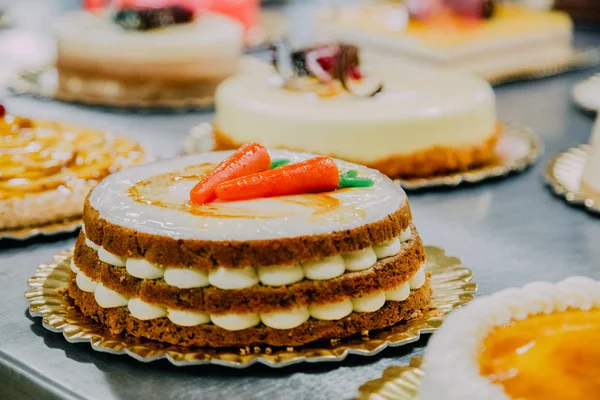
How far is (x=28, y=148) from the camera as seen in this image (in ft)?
10.2

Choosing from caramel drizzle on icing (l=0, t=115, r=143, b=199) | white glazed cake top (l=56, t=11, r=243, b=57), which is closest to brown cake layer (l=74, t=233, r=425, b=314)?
caramel drizzle on icing (l=0, t=115, r=143, b=199)

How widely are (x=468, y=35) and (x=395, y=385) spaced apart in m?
3.56

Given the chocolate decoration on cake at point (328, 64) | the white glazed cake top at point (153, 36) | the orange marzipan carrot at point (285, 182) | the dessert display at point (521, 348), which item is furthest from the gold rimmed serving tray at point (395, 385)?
the white glazed cake top at point (153, 36)

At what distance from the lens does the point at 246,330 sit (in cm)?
197

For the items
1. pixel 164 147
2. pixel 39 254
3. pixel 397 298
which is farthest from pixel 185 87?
pixel 397 298

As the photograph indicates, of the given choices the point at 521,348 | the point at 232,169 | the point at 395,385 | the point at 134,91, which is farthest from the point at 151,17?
the point at 521,348

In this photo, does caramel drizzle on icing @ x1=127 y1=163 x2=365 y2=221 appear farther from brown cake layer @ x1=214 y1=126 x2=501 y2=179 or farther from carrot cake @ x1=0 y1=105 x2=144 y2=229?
brown cake layer @ x1=214 y1=126 x2=501 y2=179

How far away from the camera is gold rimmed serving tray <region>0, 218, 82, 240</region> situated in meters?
2.82

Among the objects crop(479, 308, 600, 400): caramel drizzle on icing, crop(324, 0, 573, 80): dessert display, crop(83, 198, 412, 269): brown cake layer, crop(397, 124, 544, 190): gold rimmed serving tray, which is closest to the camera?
crop(479, 308, 600, 400): caramel drizzle on icing

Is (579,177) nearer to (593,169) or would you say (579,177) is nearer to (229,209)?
(593,169)

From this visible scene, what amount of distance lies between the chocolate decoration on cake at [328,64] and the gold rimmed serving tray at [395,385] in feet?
6.01

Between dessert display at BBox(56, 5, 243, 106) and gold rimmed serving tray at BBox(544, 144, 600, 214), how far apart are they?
72.0 inches

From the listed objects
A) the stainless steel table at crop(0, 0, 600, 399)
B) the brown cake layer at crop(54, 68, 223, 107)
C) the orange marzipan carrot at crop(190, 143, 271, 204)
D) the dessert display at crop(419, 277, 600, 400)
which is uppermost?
the orange marzipan carrot at crop(190, 143, 271, 204)

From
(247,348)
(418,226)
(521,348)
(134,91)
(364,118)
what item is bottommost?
(134,91)
